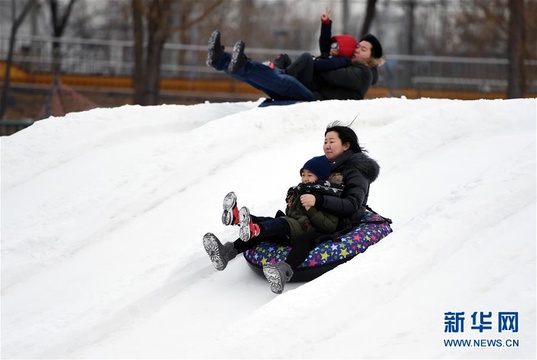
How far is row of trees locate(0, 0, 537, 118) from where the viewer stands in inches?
637

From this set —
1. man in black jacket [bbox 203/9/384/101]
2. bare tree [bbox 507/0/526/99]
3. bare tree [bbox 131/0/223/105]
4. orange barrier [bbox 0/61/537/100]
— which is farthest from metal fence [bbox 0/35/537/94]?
man in black jacket [bbox 203/9/384/101]

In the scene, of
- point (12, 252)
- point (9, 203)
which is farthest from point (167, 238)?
point (9, 203)

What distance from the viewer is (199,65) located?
24.1 meters

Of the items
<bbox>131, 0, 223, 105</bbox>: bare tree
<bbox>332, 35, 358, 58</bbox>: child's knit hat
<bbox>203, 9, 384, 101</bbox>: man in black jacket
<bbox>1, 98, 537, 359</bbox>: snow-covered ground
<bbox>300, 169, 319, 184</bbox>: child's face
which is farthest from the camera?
<bbox>131, 0, 223, 105</bbox>: bare tree

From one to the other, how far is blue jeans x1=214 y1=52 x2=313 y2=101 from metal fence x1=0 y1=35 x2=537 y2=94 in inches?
369

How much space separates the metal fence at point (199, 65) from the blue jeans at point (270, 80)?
9.38m

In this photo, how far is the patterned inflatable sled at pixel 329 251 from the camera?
590 cm

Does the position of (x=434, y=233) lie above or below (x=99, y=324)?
above

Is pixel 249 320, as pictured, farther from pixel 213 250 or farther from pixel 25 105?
pixel 25 105

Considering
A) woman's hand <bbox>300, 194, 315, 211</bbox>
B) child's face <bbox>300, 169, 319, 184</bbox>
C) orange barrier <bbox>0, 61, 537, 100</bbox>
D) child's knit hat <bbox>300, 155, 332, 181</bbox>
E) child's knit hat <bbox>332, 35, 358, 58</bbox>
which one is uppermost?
child's knit hat <bbox>332, 35, 358, 58</bbox>

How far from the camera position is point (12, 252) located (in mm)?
7059

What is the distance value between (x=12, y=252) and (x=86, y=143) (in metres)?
2.00

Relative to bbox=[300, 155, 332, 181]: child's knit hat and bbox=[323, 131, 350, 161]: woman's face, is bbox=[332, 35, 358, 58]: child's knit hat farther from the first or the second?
bbox=[300, 155, 332, 181]: child's knit hat

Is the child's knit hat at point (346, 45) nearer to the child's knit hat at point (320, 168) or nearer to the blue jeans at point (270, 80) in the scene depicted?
the blue jeans at point (270, 80)
